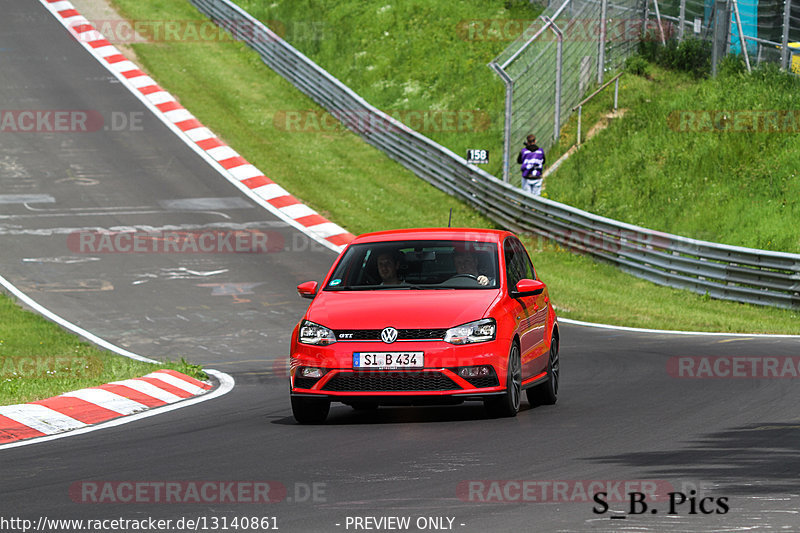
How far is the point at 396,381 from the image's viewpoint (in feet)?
34.8

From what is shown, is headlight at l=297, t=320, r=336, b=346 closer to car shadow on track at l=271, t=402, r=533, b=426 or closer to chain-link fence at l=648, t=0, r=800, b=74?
car shadow on track at l=271, t=402, r=533, b=426

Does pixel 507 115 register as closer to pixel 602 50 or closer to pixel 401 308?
pixel 602 50

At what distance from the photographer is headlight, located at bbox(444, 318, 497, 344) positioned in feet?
35.0

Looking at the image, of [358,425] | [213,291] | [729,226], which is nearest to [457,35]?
[729,226]

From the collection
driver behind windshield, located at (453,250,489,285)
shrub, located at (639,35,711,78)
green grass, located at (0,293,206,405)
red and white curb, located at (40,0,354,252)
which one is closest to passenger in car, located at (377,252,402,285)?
driver behind windshield, located at (453,250,489,285)

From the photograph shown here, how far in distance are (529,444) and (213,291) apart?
13.8 m

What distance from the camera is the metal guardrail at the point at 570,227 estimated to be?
23.3m

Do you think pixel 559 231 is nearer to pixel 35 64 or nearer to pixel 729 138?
pixel 729 138

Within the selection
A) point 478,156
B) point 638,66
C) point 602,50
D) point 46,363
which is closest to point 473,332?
point 46,363

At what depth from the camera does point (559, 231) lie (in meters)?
27.6

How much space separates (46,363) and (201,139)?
18.7m

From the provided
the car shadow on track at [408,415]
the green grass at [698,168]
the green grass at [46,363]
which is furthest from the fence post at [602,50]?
the car shadow on track at [408,415]

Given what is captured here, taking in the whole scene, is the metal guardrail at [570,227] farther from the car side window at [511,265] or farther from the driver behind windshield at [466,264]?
the driver behind windshield at [466,264]

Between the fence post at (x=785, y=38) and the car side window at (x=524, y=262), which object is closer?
the car side window at (x=524, y=262)
